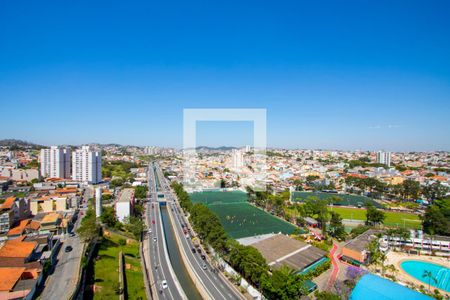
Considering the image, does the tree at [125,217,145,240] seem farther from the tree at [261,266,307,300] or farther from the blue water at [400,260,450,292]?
the blue water at [400,260,450,292]

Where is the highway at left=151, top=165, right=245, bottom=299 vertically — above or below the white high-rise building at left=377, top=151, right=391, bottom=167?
below

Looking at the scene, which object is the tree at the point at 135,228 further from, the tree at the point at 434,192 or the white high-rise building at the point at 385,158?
the white high-rise building at the point at 385,158

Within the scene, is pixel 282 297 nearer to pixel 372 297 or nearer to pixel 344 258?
pixel 372 297

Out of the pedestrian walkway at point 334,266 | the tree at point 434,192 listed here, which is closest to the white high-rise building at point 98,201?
the pedestrian walkway at point 334,266

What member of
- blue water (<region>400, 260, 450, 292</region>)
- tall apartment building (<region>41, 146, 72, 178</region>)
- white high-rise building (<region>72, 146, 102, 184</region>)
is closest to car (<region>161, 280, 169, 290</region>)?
blue water (<region>400, 260, 450, 292</region>)

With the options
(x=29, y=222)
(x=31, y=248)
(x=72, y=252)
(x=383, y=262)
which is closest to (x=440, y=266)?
(x=383, y=262)

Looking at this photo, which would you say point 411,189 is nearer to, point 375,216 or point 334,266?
point 375,216
